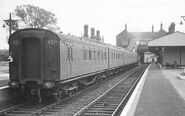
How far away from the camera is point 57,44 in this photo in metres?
11.1

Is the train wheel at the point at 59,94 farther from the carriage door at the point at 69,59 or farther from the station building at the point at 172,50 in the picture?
the station building at the point at 172,50

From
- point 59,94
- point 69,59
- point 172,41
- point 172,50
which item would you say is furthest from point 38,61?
point 172,50

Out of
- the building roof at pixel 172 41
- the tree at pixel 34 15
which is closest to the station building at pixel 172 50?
the building roof at pixel 172 41

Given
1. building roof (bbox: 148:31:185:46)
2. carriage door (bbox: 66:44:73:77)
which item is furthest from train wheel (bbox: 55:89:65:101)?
building roof (bbox: 148:31:185:46)

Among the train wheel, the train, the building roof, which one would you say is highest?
the building roof

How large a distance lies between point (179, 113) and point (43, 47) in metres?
5.57

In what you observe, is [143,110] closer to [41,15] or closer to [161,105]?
[161,105]

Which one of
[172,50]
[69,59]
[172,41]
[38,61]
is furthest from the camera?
[172,50]

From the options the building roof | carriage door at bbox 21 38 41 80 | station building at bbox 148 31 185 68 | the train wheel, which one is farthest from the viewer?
station building at bbox 148 31 185 68

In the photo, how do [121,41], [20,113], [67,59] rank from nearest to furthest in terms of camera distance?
1. [20,113]
2. [67,59]
3. [121,41]

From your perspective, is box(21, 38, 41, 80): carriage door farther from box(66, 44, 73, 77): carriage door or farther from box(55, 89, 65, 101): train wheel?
box(66, 44, 73, 77): carriage door

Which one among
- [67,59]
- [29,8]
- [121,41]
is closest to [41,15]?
[29,8]

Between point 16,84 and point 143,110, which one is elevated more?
point 16,84

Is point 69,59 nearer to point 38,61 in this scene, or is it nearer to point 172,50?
point 38,61
